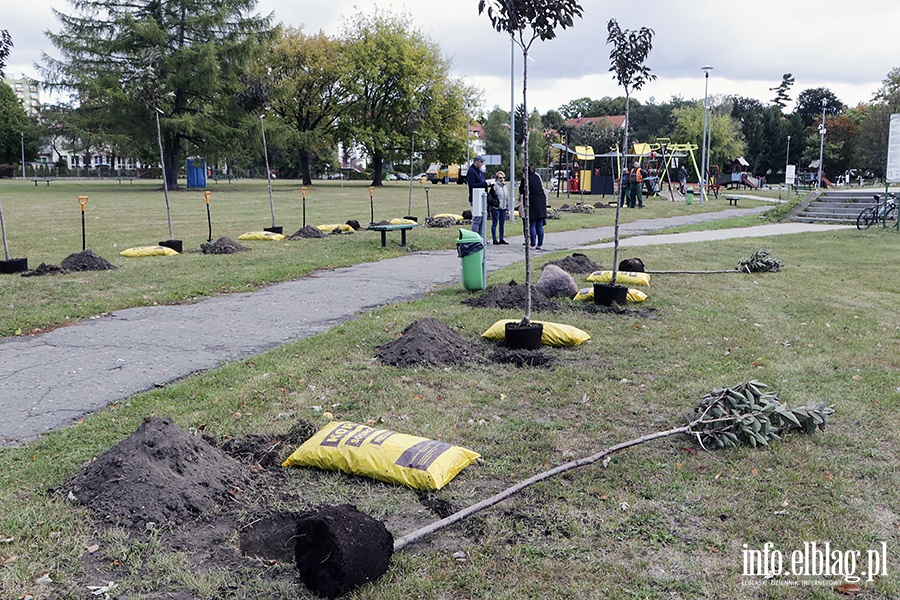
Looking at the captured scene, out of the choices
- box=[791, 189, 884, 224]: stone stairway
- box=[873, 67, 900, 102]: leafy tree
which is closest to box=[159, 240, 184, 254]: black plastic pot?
Answer: box=[791, 189, 884, 224]: stone stairway

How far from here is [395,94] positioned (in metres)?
57.1

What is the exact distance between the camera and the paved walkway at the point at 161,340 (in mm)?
5492

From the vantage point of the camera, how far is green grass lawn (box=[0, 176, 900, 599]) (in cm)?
312

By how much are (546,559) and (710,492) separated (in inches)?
46.8

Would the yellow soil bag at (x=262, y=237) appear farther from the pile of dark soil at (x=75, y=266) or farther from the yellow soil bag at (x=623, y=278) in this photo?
the yellow soil bag at (x=623, y=278)

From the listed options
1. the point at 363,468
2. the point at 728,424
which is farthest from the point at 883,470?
the point at 363,468

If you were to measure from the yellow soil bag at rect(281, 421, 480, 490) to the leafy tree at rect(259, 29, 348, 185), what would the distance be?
50.5 m

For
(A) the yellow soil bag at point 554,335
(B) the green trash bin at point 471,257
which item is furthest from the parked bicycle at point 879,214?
(A) the yellow soil bag at point 554,335

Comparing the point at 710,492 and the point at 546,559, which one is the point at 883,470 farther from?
the point at 546,559

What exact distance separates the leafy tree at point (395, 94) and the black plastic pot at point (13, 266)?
44.1m

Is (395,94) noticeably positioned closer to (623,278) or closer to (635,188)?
(635,188)

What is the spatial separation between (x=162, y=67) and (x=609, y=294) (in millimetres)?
40740

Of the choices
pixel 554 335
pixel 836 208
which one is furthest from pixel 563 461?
pixel 836 208

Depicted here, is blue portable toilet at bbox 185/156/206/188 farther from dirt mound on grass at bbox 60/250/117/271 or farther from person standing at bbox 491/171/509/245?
dirt mound on grass at bbox 60/250/117/271
